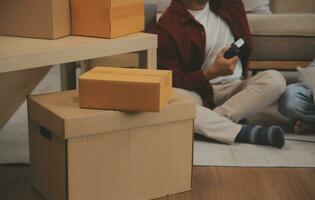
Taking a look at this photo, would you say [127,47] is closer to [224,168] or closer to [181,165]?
Answer: [181,165]

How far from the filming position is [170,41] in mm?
2258

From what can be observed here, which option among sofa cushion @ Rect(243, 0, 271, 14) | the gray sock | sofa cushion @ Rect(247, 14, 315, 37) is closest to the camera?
the gray sock

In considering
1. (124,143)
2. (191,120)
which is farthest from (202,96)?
(124,143)

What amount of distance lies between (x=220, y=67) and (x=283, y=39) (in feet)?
2.01

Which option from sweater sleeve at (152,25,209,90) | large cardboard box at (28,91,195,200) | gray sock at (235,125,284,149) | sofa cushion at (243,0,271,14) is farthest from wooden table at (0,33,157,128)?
sofa cushion at (243,0,271,14)

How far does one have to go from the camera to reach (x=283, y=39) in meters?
2.67

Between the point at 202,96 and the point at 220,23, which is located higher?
the point at 220,23

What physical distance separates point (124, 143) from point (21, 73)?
57.0 inches

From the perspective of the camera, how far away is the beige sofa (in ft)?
8.68

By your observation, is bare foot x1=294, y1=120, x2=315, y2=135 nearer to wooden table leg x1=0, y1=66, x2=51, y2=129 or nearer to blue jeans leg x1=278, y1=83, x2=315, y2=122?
blue jeans leg x1=278, y1=83, x2=315, y2=122

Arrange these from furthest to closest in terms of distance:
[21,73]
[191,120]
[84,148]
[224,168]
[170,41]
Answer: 1. [21,73]
2. [170,41]
3. [224,168]
4. [191,120]
5. [84,148]

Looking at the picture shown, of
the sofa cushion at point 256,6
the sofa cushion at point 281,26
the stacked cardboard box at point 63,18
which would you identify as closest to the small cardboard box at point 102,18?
the stacked cardboard box at point 63,18

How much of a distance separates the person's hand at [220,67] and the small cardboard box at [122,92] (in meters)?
0.65

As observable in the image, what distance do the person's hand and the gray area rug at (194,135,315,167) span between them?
0.26 m
